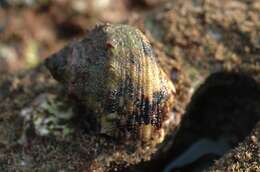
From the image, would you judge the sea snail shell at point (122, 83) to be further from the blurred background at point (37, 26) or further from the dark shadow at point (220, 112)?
the blurred background at point (37, 26)

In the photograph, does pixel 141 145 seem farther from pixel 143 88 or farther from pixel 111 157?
pixel 143 88

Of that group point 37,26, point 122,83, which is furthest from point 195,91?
point 37,26

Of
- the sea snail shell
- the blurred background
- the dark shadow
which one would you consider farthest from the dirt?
the blurred background

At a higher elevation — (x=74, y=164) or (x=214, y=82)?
(x=214, y=82)

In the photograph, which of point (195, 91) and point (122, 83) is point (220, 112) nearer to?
point (195, 91)

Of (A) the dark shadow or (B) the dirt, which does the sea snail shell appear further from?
(A) the dark shadow

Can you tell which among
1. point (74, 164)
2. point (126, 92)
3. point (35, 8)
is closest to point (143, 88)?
point (126, 92)
